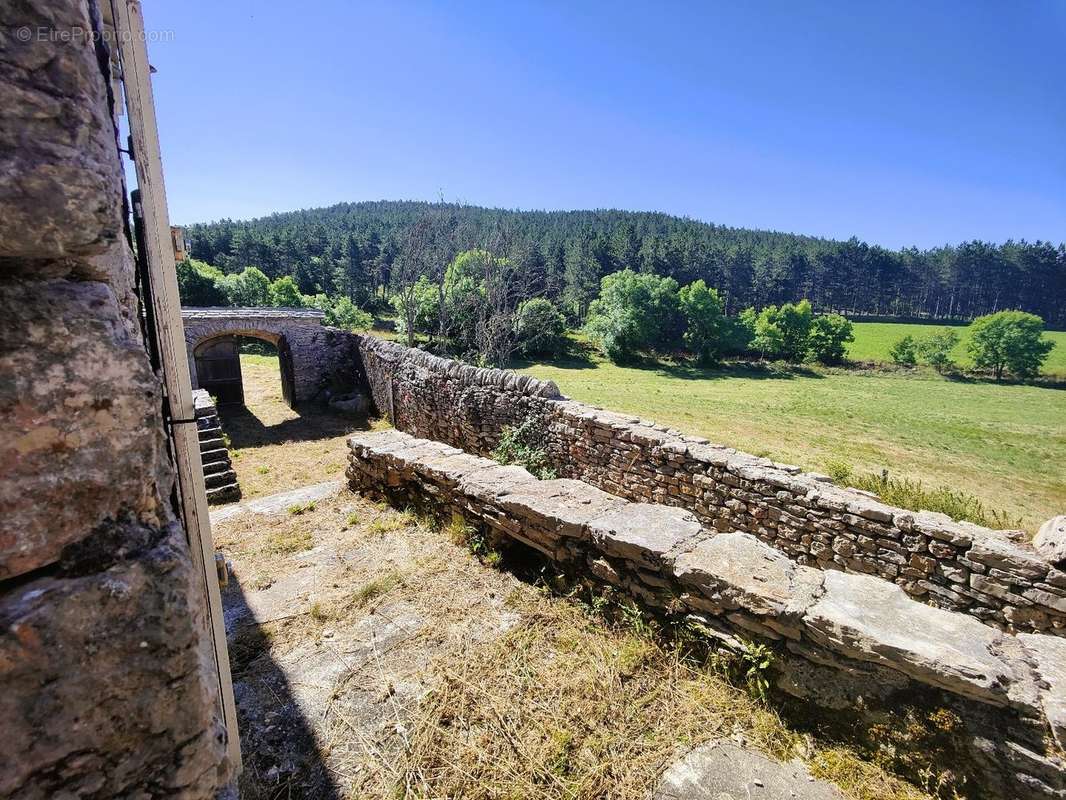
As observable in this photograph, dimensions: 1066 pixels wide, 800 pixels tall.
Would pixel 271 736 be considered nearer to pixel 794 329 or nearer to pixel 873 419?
pixel 873 419

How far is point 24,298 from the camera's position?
848 mm

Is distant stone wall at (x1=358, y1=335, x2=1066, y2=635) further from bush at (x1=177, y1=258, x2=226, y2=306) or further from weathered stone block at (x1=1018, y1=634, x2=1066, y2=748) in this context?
bush at (x1=177, y1=258, x2=226, y2=306)

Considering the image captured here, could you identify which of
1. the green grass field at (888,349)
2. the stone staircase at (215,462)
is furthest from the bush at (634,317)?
the stone staircase at (215,462)

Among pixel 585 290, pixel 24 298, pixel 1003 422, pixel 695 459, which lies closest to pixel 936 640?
pixel 24 298

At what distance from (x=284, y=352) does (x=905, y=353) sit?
4885 centimetres

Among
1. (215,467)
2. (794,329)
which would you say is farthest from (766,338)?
(215,467)

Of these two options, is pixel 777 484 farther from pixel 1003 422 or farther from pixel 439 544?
pixel 1003 422

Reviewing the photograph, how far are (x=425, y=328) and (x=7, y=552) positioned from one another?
103 ft

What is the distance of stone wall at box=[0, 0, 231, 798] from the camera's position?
825 mm

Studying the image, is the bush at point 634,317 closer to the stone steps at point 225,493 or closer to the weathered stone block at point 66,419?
the stone steps at point 225,493

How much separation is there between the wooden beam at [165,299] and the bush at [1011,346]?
54.0 m

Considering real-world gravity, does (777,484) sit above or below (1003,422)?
above

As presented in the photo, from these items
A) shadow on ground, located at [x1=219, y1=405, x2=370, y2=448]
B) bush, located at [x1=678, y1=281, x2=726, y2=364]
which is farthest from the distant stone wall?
bush, located at [x1=678, y1=281, x2=726, y2=364]

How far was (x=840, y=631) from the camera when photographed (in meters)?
2.41
